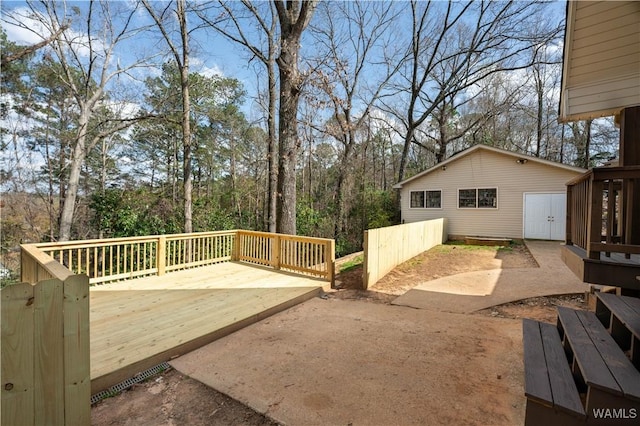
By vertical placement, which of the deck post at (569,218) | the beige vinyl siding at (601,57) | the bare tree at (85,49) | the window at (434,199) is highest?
the bare tree at (85,49)

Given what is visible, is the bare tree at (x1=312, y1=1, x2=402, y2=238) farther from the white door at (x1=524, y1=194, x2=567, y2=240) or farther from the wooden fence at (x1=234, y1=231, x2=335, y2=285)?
the wooden fence at (x1=234, y1=231, x2=335, y2=285)

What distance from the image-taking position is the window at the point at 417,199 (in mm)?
13211

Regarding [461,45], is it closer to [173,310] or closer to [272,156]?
[272,156]

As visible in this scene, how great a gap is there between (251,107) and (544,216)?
13729 mm

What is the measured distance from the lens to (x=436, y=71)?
16188mm

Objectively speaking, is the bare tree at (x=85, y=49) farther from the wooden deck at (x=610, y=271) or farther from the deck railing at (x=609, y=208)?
the wooden deck at (x=610, y=271)

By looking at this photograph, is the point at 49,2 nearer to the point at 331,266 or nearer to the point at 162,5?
the point at 162,5

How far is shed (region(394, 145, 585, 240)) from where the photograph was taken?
34.4ft

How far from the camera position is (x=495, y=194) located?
11.5 metres

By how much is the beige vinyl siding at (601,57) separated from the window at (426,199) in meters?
9.14

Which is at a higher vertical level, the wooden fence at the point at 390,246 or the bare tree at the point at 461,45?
the bare tree at the point at 461,45

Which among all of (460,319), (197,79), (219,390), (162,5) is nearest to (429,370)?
(460,319)

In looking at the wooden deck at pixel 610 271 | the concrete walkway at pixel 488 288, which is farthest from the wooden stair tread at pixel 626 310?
the concrete walkway at pixel 488 288

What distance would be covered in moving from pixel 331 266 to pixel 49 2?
11.3m
